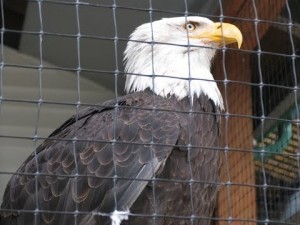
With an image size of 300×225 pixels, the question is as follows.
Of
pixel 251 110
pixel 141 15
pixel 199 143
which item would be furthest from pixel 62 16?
pixel 199 143

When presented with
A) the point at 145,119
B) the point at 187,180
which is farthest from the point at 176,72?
the point at 187,180

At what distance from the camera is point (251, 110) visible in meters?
4.88

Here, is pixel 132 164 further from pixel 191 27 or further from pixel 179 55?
pixel 191 27

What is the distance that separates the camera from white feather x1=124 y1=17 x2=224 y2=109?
414cm

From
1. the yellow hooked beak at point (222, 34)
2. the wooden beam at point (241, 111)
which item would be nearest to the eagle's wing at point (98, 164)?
the yellow hooked beak at point (222, 34)

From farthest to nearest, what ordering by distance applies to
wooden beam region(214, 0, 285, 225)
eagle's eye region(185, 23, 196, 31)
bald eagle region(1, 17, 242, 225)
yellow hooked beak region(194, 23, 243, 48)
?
wooden beam region(214, 0, 285, 225) < eagle's eye region(185, 23, 196, 31) < yellow hooked beak region(194, 23, 243, 48) < bald eagle region(1, 17, 242, 225)

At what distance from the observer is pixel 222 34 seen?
408cm

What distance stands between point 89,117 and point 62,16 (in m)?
1.21

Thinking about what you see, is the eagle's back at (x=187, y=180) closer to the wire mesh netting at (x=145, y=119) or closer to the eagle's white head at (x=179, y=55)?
the wire mesh netting at (x=145, y=119)

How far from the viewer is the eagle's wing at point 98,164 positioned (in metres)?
3.62

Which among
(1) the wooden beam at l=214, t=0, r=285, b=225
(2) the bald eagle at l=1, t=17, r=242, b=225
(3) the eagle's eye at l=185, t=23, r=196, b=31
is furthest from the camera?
(1) the wooden beam at l=214, t=0, r=285, b=225

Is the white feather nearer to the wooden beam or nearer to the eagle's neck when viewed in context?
the eagle's neck

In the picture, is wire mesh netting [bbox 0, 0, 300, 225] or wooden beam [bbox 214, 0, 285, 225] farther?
wooden beam [bbox 214, 0, 285, 225]

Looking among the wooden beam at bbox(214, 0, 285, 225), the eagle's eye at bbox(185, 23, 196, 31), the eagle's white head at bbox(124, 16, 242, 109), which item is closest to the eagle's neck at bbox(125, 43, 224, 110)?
the eagle's white head at bbox(124, 16, 242, 109)
